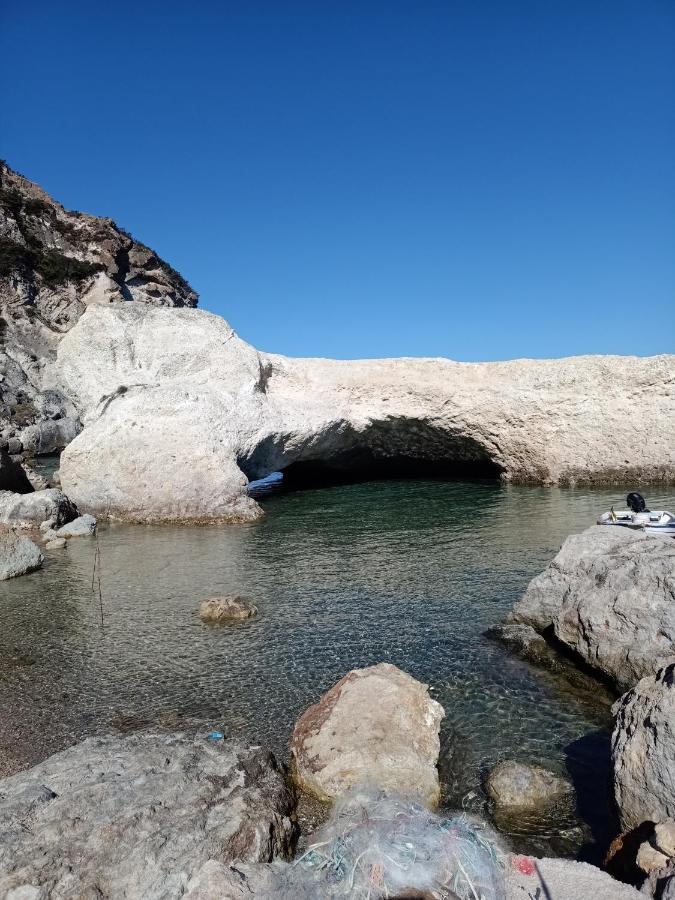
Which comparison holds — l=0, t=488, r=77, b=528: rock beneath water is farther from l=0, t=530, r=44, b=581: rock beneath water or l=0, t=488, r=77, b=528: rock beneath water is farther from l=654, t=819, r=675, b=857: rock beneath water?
l=654, t=819, r=675, b=857: rock beneath water

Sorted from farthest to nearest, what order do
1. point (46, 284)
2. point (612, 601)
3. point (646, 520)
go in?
point (46, 284)
point (646, 520)
point (612, 601)

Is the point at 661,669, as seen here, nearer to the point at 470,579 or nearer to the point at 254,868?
the point at 254,868

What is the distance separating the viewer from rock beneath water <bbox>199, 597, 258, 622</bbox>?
31.3 ft

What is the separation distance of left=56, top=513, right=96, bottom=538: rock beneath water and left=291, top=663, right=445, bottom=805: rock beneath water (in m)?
13.0

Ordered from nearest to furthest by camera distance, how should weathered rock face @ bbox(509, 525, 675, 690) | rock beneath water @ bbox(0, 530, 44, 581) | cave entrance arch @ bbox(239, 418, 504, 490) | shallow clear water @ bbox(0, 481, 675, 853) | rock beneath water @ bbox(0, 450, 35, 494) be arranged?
shallow clear water @ bbox(0, 481, 675, 853)
weathered rock face @ bbox(509, 525, 675, 690)
rock beneath water @ bbox(0, 530, 44, 581)
rock beneath water @ bbox(0, 450, 35, 494)
cave entrance arch @ bbox(239, 418, 504, 490)

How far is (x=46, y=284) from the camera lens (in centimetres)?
6025

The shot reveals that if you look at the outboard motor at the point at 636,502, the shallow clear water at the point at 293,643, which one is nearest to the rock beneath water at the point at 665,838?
the shallow clear water at the point at 293,643

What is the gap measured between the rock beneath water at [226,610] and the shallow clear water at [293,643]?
8.7 inches

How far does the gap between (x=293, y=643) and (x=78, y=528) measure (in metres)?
11.1

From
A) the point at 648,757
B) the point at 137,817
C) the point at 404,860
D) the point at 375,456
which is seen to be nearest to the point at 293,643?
the point at 137,817

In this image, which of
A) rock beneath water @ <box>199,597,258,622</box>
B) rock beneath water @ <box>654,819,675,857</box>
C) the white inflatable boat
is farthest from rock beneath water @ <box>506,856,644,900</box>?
the white inflatable boat

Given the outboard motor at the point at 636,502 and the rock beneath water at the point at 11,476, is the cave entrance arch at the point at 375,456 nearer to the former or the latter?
the rock beneath water at the point at 11,476

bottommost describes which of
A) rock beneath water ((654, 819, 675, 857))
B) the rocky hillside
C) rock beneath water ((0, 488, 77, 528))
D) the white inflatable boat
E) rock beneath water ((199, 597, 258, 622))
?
rock beneath water ((199, 597, 258, 622))

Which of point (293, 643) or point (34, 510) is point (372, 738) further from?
point (34, 510)
